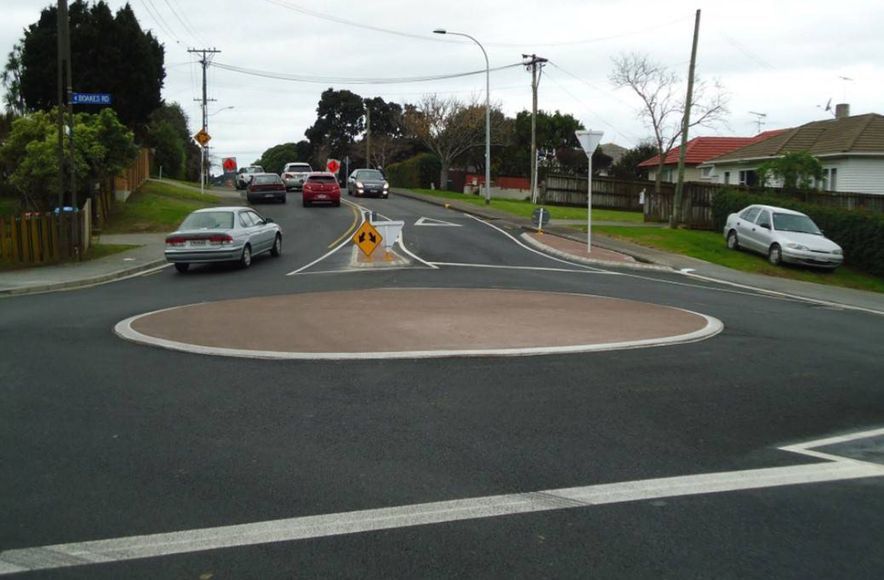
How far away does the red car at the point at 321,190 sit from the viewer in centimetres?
3834

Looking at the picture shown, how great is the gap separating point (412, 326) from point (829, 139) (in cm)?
3610

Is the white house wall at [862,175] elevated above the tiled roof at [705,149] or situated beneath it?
situated beneath

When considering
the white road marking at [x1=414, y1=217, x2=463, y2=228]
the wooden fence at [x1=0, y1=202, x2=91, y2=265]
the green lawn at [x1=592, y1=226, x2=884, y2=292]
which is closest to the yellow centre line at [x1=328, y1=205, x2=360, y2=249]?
the white road marking at [x1=414, y1=217, x2=463, y2=228]

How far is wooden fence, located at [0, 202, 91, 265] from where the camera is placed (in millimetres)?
21547

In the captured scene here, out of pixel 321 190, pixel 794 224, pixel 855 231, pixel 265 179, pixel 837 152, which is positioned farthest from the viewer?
pixel 265 179

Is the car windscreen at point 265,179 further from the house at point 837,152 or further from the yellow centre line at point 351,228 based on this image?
the house at point 837,152

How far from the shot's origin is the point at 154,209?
33.1 meters

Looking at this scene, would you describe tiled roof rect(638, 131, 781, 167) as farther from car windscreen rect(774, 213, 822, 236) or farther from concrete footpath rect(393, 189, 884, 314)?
car windscreen rect(774, 213, 822, 236)

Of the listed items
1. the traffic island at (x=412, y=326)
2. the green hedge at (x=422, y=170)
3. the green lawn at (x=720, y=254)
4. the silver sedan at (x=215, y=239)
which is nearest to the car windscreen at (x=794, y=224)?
the green lawn at (x=720, y=254)

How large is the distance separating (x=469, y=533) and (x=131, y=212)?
30.7 m

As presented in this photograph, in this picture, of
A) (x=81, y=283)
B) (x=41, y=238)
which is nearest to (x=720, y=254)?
(x=81, y=283)

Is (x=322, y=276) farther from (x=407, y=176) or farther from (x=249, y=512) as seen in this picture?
(x=407, y=176)

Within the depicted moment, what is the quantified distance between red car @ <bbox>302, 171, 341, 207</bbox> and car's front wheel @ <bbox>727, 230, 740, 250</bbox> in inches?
725

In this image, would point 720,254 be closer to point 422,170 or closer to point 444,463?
point 444,463
